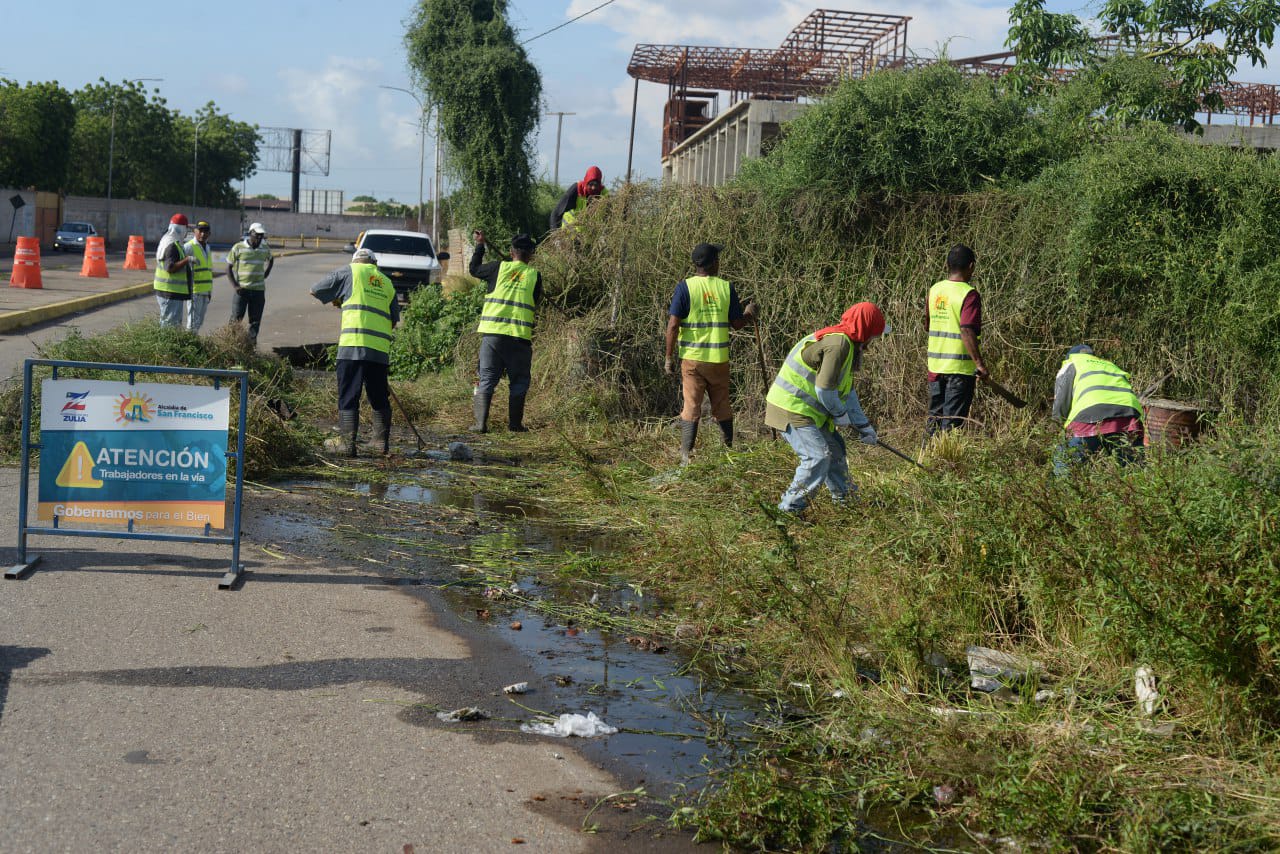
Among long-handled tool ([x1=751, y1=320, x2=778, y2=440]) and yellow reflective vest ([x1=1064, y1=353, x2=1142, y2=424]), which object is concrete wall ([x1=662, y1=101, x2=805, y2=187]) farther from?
yellow reflective vest ([x1=1064, y1=353, x2=1142, y2=424])

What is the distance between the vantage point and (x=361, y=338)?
9648mm

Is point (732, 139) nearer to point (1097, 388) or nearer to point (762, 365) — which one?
point (762, 365)

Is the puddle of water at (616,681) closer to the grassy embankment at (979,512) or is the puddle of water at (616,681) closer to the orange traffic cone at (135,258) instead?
the grassy embankment at (979,512)

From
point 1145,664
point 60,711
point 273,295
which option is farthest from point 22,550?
point 273,295

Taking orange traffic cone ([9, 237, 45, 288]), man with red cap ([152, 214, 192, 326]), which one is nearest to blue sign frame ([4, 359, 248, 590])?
man with red cap ([152, 214, 192, 326])

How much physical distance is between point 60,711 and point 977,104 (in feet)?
33.5

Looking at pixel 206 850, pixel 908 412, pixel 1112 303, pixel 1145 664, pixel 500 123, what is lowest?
pixel 206 850

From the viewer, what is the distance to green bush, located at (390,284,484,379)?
14391 mm

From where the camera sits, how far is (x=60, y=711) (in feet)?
14.3

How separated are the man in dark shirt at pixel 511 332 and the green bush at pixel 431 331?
2.71 metres

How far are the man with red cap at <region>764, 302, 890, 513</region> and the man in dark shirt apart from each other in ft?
14.8

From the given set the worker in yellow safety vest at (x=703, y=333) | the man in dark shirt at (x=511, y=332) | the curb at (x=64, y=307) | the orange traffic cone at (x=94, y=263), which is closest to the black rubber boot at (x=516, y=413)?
the man in dark shirt at (x=511, y=332)

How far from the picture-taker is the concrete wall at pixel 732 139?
15.4 metres

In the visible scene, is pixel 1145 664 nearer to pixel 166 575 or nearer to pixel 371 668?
pixel 371 668
